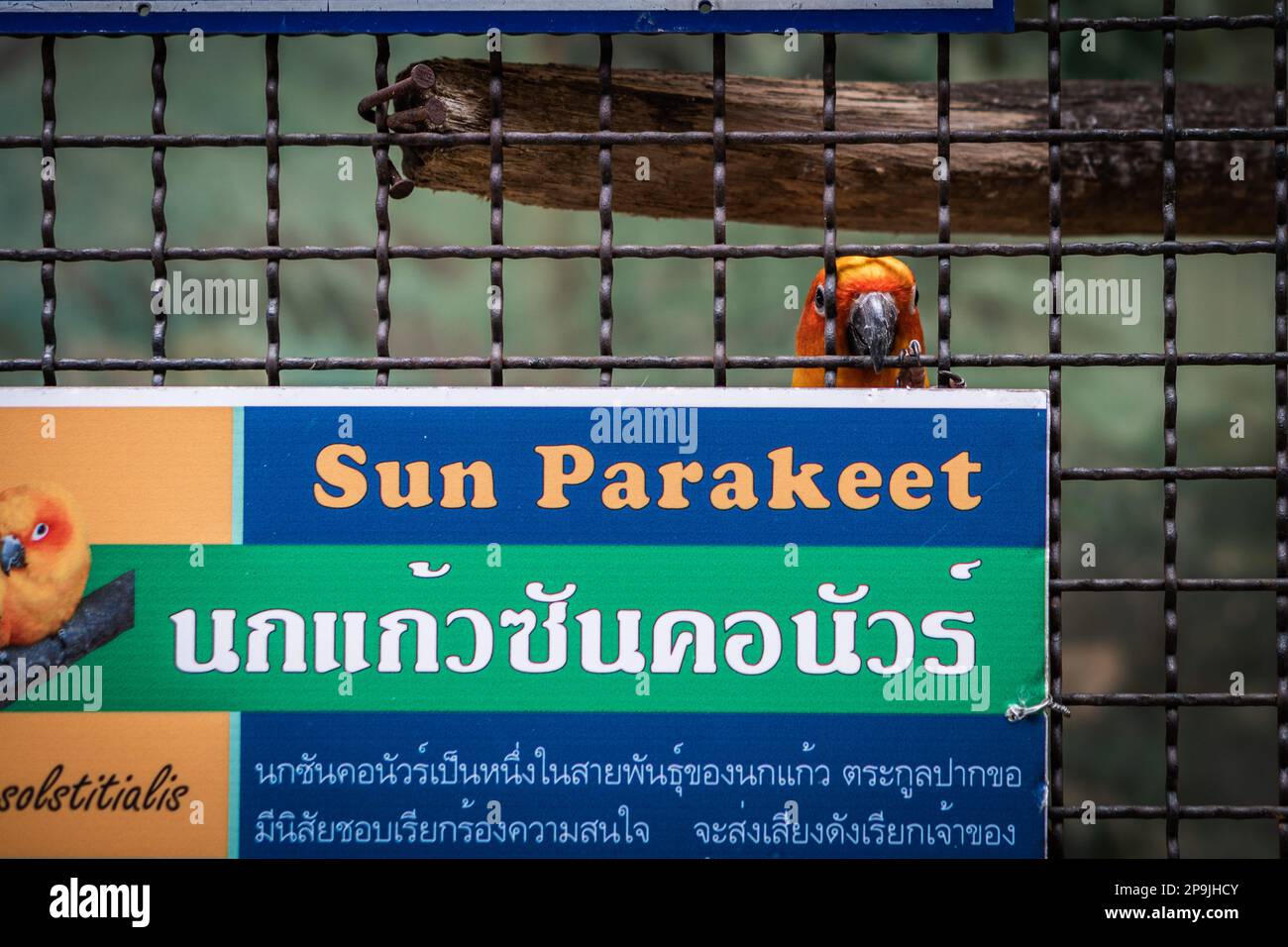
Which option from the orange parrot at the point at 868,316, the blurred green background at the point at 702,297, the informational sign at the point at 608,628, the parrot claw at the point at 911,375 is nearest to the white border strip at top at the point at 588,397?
the informational sign at the point at 608,628

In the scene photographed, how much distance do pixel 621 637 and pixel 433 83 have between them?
0.98 meters

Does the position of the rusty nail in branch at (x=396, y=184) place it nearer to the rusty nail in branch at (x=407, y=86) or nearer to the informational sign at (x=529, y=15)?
the rusty nail in branch at (x=407, y=86)

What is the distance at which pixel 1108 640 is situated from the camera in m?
4.98

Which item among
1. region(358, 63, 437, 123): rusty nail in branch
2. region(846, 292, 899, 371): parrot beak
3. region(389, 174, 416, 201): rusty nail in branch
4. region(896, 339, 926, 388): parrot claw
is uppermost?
region(358, 63, 437, 123): rusty nail in branch

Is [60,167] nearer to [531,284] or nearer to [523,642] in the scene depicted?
[531,284]

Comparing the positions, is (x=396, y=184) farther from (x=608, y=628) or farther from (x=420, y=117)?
(x=608, y=628)

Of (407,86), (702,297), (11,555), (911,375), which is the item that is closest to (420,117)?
(407,86)

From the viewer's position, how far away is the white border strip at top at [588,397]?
171 cm

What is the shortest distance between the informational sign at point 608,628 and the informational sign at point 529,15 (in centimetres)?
60

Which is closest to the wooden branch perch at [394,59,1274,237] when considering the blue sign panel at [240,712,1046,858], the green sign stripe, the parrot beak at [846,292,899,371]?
the parrot beak at [846,292,899,371]

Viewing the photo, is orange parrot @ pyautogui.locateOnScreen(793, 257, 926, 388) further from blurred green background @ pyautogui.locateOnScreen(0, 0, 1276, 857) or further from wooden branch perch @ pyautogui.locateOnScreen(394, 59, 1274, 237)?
blurred green background @ pyautogui.locateOnScreen(0, 0, 1276, 857)

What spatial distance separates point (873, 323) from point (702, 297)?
2.86 metres

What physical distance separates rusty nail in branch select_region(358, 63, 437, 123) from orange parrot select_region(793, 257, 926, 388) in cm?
83

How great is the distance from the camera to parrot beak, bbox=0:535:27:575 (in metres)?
1.74
